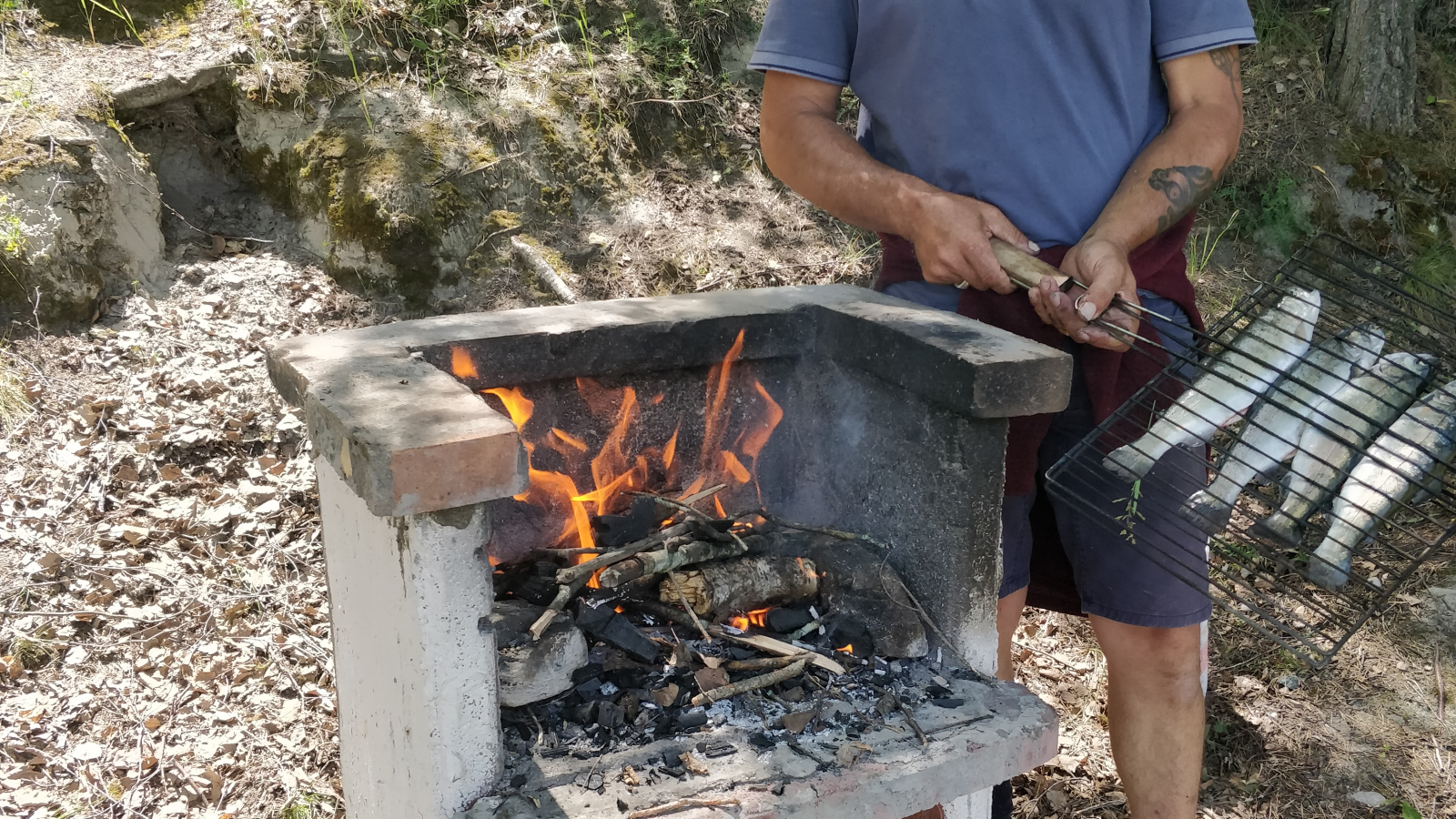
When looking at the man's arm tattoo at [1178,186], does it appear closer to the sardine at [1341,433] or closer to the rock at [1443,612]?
the sardine at [1341,433]

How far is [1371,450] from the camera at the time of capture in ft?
6.58

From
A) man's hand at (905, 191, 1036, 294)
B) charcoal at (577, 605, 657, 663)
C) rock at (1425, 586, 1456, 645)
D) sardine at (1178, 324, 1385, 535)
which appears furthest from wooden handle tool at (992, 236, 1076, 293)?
rock at (1425, 586, 1456, 645)

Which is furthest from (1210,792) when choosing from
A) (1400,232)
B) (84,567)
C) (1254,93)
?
(1254,93)

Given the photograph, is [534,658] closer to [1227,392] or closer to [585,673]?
[585,673]

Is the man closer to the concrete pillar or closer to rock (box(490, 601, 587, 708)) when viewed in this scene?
rock (box(490, 601, 587, 708))

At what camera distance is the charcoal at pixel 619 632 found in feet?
7.68

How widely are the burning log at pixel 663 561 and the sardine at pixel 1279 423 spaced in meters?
1.09

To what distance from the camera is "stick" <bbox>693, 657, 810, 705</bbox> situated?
2238mm

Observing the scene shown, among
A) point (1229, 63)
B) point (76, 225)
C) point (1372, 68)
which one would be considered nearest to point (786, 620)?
point (1229, 63)

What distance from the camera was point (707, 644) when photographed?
8.09 feet

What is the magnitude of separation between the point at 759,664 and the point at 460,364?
99 cm

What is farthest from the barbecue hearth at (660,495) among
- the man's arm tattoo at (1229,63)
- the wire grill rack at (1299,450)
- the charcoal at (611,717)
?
the man's arm tattoo at (1229,63)

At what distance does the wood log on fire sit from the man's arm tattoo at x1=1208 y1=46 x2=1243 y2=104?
1673 millimetres

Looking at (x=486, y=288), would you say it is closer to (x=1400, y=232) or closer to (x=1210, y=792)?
(x=1210, y=792)
